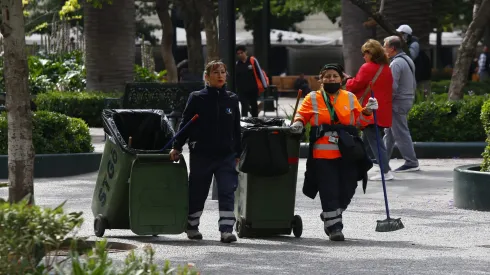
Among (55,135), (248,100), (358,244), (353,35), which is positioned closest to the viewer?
(358,244)

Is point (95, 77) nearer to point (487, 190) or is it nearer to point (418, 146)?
point (418, 146)

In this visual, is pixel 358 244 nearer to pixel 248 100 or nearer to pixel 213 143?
pixel 213 143

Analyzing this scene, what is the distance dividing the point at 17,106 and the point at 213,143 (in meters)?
1.56

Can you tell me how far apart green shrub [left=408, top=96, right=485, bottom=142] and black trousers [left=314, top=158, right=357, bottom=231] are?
27.3ft

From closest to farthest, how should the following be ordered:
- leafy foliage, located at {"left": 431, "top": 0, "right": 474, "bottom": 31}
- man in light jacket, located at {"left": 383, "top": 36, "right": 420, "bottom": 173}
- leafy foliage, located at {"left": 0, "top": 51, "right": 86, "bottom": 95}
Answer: man in light jacket, located at {"left": 383, "top": 36, "right": 420, "bottom": 173}
leafy foliage, located at {"left": 0, "top": 51, "right": 86, "bottom": 95}
leafy foliage, located at {"left": 431, "top": 0, "right": 474, "bottom": 31}

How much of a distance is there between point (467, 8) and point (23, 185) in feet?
107

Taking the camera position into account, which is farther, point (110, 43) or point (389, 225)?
point (110, 43)

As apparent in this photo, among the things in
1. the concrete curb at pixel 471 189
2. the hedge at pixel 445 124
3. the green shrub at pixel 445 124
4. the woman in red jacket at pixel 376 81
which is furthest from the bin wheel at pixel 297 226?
the green shrub at pixel 445 124

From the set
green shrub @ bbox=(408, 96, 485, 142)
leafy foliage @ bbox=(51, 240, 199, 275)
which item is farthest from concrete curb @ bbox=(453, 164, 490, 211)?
leafy foliage @ bbox=(51, 240, 199, 275)

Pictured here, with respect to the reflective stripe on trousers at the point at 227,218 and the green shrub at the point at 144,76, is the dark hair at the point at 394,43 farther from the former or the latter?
the green shrub at the point at 144,76

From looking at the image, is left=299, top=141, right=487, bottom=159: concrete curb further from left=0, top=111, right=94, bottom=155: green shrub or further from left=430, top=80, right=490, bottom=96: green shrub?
left=430, top=80, right=490, bottom=96: green shrub

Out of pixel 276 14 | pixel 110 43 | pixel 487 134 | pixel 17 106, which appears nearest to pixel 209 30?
pixel 110 43

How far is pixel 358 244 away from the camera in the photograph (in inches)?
388

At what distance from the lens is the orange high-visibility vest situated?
33.2 feet
